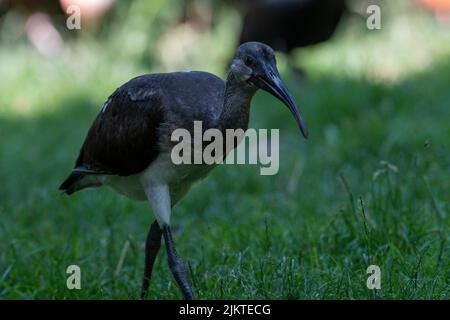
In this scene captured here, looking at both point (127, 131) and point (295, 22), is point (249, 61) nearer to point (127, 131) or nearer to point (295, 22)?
point (127, 131)

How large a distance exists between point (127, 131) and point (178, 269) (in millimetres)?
619

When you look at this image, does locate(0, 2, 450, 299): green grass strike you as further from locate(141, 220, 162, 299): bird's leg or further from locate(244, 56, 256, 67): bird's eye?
locate(244, 56, 256, 67): bird's eye

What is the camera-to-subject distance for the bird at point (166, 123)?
3496 mm

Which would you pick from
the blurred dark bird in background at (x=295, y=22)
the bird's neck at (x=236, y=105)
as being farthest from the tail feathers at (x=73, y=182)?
the blurred dark bird in background at (x=295, y=22)

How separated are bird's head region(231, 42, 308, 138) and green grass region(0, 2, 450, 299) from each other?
497mm

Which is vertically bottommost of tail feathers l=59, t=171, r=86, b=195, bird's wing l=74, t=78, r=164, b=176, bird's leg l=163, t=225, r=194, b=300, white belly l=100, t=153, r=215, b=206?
bird's leg l=163, t=225, r=194, b=300

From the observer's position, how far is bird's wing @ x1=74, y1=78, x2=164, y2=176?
3.67 meters

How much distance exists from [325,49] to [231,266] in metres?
4.88

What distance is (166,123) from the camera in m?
3.59

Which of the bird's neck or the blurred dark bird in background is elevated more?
the blurred dark bird in background

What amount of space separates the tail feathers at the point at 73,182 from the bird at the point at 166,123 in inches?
6.0

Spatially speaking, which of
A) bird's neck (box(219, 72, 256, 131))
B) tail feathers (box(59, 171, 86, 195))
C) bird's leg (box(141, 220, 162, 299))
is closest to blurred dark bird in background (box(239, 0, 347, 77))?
tail feathers (box(59, 171, 86, 195))

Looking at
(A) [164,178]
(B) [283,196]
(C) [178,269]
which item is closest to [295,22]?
(B) [283,196]

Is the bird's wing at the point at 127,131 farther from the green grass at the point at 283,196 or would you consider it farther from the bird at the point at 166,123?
the green grass at the point at 283,196
